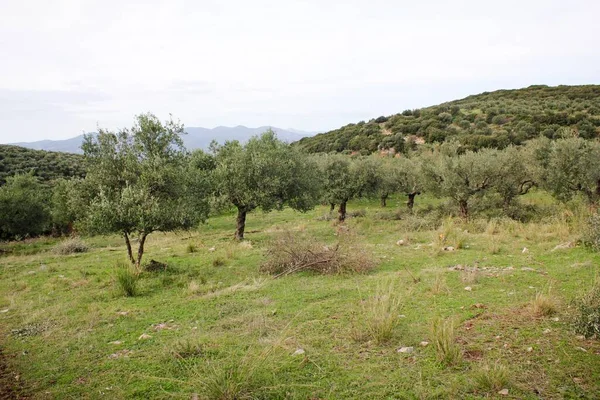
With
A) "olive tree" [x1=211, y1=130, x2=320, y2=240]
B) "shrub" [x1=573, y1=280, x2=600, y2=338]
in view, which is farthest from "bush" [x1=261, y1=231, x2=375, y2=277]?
"olive tree" [x1=211, y1=130, x2=320, y2=240]

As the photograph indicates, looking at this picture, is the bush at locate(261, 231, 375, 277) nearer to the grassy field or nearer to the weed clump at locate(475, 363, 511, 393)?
the grassy field

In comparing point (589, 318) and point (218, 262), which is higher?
point (589, 318)

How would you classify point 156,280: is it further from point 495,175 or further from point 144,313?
point 495,175

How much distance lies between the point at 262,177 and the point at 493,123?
50.6m

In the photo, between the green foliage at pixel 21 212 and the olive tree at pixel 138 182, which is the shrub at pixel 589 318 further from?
the green foliage at pixel 21 212

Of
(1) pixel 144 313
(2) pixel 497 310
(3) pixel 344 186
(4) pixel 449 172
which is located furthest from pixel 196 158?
(2) pixel 497 310

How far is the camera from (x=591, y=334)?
17.9 ft

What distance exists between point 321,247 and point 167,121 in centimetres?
893

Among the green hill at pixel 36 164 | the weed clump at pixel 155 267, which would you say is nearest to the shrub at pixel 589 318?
the weed clump at pixel 155 267

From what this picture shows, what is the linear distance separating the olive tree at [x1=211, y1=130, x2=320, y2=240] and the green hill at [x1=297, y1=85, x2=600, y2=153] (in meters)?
31.8

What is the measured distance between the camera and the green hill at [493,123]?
47.7 meters

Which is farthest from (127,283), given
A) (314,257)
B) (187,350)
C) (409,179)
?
Answer: (409,179)

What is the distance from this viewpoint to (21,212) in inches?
1251

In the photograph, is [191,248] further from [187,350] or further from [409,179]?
[409,179]
